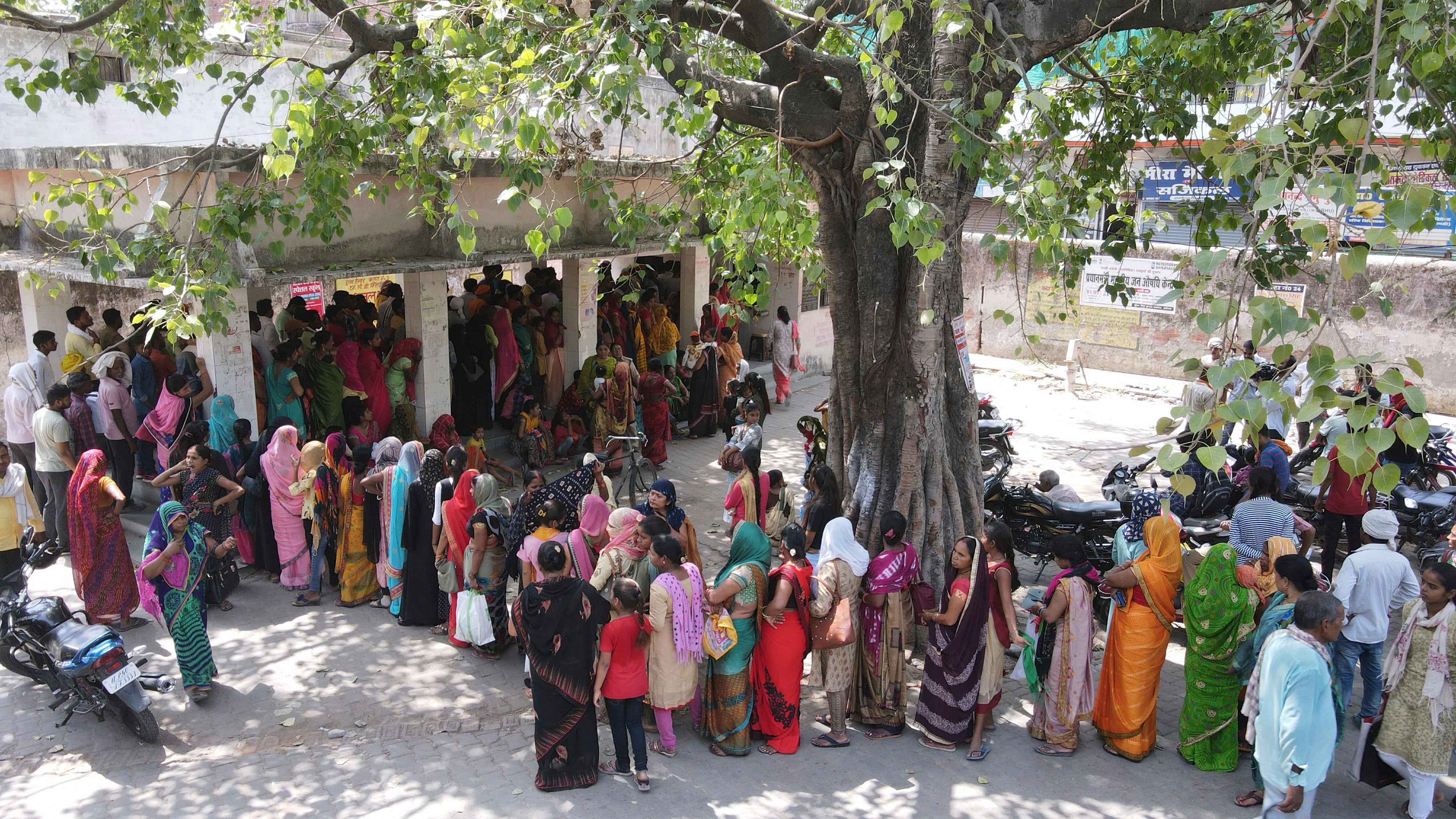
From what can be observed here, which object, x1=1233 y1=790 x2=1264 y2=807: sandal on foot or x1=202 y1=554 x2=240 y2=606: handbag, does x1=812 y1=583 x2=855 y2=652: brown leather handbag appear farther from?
x1=202 y1=554 x2=240 y2=606: handbag

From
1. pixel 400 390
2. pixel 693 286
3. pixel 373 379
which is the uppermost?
pixel 693 286

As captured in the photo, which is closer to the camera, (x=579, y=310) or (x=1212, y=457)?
(x=1212, y=457)

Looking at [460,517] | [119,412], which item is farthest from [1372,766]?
[119,412]

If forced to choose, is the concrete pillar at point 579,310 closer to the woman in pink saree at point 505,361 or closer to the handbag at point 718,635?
the woman in pink saree at point 505,361

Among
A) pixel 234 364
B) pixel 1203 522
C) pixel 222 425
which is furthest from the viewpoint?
pixel 1203 522

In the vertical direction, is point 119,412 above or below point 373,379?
below

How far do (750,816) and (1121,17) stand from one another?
198 inches

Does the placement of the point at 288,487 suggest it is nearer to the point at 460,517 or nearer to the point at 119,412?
the point at 460,517

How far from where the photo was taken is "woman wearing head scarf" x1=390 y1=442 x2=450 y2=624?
6.79 metres

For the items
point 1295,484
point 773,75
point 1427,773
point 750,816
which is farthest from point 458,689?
point 1295,484

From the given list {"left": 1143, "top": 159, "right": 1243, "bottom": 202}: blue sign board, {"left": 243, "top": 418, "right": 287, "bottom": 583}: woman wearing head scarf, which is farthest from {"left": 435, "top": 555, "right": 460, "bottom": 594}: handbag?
{"left": 1143, "top": 159, "right": 1243, "bottom": 202}: blue sign board

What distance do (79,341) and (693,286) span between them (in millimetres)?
6465

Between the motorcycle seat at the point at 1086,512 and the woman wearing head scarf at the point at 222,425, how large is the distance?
6123mm

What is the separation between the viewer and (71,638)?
541cm
